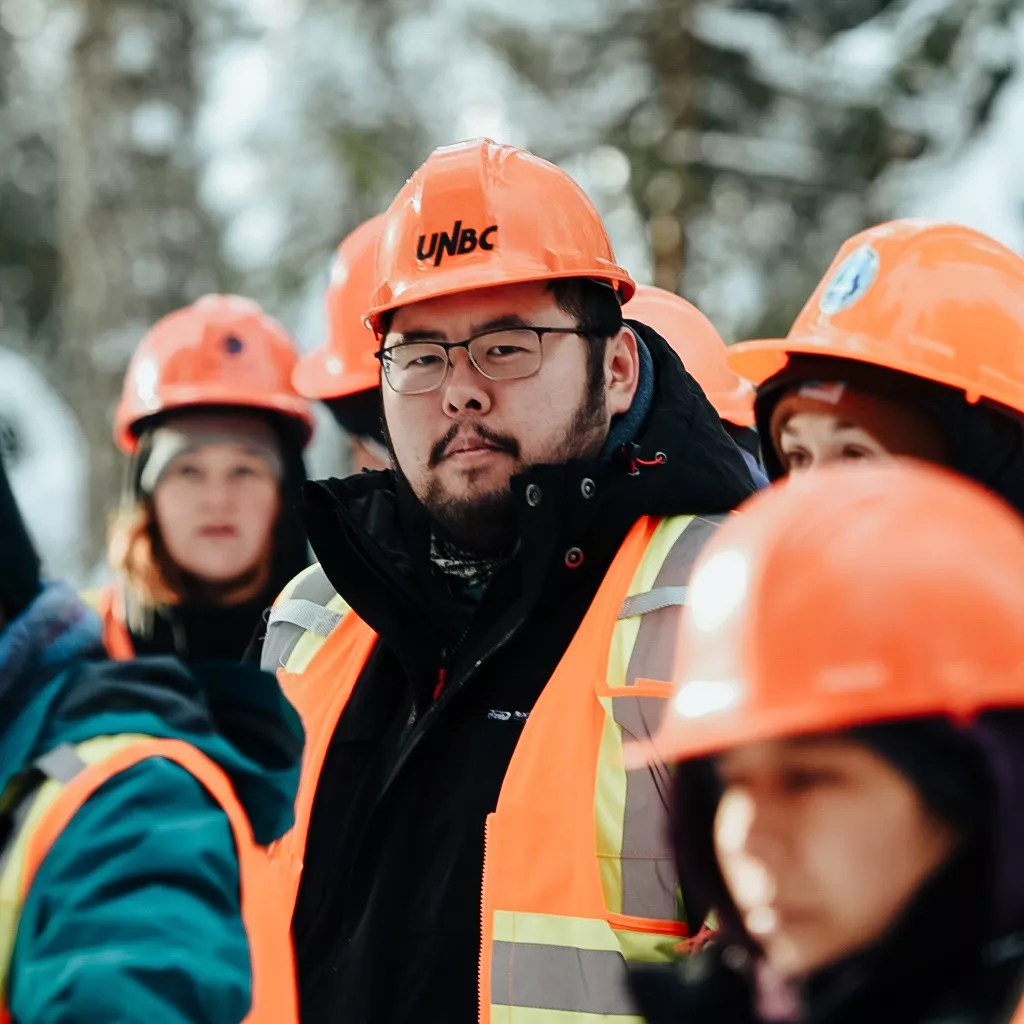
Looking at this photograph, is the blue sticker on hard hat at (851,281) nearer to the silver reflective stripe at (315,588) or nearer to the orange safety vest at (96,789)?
the silver reflective stripe at (315,588)

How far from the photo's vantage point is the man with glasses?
2734 mm

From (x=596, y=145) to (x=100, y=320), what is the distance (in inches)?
180

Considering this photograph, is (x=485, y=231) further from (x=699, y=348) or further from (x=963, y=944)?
(x=963, y=944)

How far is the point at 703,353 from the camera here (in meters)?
4.79

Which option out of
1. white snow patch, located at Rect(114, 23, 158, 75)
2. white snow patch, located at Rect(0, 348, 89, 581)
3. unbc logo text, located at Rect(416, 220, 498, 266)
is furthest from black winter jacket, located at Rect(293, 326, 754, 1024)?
white snow patch, located at Rect(0, 348, 89, 581)

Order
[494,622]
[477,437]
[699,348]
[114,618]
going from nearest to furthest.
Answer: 1. [494,622]
2. [477,437]
3. [699,348]
4. [114,618]

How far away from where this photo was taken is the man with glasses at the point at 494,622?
273 centimetres

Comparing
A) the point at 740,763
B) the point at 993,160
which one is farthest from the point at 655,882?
the point at 993,160

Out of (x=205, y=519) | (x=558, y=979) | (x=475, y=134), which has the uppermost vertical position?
(x=475, y=134)

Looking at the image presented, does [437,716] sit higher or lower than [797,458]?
lower

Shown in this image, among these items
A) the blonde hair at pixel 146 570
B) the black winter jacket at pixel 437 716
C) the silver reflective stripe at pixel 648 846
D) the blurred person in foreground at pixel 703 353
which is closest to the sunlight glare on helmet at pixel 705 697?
the silver reflective stripe at pixel 648 846

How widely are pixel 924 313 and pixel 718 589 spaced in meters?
2.24

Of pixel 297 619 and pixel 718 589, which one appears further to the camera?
pixel 297 619

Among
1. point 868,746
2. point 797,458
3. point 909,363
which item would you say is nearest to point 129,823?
point 868,746
